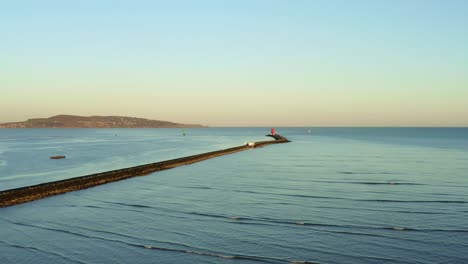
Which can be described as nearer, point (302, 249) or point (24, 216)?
point (302, 249)

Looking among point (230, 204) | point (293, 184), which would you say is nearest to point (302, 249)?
point (230, 204)

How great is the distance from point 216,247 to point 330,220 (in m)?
6.32

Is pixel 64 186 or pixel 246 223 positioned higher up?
pixel 246 223

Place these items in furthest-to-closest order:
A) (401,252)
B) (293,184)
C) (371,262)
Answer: (293,184) → (401,252) → (371,262)

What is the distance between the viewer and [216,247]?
14.6 metres

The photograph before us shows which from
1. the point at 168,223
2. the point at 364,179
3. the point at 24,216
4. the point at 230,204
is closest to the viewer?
the point at 168,223

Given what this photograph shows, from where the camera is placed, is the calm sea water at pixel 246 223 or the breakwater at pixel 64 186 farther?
the breakwater at pixel 64 186

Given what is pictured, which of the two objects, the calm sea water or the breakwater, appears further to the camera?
the breakwater

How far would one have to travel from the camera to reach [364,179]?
110 feet

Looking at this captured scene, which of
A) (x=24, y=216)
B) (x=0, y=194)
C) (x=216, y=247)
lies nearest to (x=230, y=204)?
(x=216, y=247)

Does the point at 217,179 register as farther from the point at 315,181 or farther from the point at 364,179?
the point at 364,179

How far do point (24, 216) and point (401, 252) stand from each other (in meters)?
17.1

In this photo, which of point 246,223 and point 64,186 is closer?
point 246,223

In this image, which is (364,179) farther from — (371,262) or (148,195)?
(371,262)
